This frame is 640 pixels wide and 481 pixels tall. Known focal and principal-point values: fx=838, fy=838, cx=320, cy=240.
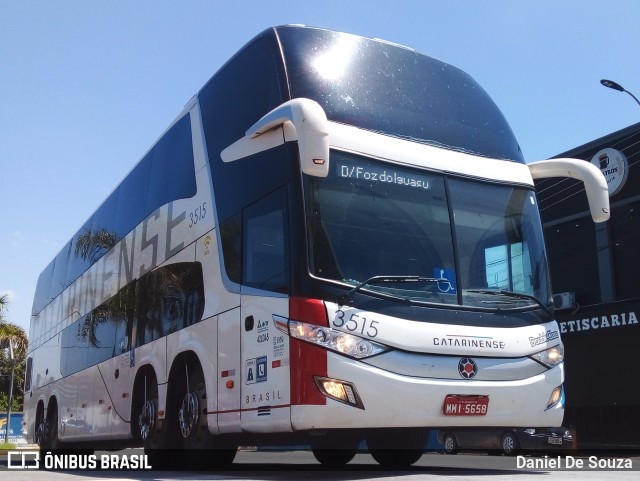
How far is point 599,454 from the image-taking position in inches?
928

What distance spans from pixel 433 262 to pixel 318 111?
1.80 meters

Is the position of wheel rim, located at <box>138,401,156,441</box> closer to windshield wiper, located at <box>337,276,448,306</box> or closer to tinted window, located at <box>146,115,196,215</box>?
tinted window, located at <box>146,115,196,215</box>

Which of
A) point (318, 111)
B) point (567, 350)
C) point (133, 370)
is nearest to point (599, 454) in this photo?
point (567, 350)

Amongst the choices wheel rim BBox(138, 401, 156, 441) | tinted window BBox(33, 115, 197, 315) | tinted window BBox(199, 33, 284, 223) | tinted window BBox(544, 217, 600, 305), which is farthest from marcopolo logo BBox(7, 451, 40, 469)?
tinted window BBox(544, 217, 600, 305)

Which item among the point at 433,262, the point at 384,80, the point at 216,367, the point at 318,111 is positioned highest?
the point at 384,80

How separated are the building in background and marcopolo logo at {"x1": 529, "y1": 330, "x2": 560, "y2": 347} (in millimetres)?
16514

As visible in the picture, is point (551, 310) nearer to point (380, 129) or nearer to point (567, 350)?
point (380, 129)

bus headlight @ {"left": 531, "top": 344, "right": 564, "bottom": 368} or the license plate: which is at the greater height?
bus headlight @ {"left": 531, "top": 344, "right": 564, "bottom": 368}

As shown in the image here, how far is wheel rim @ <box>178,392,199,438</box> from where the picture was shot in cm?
905

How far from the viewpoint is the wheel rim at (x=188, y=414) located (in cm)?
905

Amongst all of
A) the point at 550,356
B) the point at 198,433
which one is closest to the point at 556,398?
the point at 550,356

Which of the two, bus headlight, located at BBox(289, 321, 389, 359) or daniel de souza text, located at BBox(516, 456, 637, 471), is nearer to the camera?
bus headlight, located at BBox(289, 321, 389, 359)

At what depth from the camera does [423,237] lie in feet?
25.5

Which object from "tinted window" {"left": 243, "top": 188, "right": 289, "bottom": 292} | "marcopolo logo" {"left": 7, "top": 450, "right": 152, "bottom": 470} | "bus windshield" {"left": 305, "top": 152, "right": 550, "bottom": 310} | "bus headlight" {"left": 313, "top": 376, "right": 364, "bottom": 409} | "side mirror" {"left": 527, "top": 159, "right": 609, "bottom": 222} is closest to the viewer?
"bus headlight" {"left": 313, "top": 376, "right": 364, "bottom": 409}
